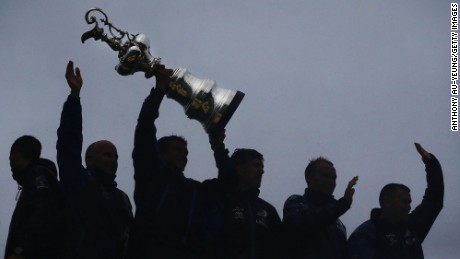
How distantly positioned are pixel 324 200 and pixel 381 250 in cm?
91

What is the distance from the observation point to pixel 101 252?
5.66 metres

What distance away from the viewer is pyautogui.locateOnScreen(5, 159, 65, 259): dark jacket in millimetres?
5266

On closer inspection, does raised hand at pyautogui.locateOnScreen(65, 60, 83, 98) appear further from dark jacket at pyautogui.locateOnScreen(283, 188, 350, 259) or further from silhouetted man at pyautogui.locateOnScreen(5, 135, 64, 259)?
dark jacket at pyautogui.locateOnScreen(283, 188, 350, 259)

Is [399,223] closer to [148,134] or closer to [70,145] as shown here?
[148,134]

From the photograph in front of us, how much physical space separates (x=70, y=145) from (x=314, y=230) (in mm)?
2780

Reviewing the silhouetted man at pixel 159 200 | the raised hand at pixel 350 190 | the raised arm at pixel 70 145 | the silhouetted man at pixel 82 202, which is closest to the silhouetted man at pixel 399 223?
the raised hand at pixel 350 190

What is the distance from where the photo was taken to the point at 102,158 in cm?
624

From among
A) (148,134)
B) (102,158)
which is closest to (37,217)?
(102,158)

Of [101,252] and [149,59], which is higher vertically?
[149,59]

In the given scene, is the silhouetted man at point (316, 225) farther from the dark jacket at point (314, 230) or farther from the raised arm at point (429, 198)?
the raised arm at point (429, 198)

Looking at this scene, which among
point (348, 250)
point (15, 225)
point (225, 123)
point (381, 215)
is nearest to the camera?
point (15, 225)

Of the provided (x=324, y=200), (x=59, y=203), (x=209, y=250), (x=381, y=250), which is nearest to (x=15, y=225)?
(x=59, y=203)

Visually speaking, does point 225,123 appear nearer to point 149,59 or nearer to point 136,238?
point 149,59

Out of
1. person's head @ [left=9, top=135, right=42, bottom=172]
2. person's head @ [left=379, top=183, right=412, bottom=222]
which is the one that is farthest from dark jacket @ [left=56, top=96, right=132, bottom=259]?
person's head @ [left=379, top=183, right=412, bottom=222]
